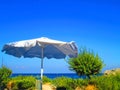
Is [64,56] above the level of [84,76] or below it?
above

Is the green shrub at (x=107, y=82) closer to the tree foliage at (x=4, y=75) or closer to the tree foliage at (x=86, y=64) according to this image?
the tree foliage at (x=86, y=64)

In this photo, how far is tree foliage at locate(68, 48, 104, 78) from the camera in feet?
54.3

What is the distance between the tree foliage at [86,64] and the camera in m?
16.5

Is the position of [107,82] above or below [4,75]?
below

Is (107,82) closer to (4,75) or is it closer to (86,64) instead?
(86,64)

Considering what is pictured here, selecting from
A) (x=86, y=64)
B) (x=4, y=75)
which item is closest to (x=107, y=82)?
(x=86, y=64)

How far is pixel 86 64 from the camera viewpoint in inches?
653

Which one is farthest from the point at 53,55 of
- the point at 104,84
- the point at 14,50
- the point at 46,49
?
the point at 104,84

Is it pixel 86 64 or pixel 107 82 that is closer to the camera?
pixel 107 82

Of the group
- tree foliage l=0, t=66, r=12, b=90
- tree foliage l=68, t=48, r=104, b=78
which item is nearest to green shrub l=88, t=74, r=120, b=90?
tree foliage l=68, t=48, r=104, b=78

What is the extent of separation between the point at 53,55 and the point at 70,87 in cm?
399

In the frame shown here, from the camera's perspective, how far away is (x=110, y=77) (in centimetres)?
1467

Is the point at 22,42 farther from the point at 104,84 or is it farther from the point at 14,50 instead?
the point at 104,84

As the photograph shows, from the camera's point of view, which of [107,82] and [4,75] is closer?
[107,82]
